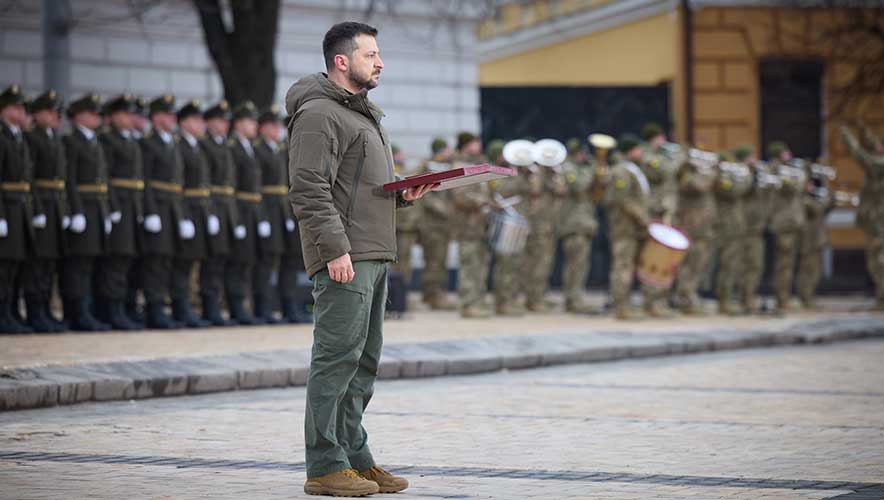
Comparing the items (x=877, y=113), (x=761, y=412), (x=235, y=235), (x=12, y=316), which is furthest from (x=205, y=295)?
(x=877, y=113)

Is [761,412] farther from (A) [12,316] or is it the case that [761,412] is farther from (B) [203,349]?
(A) [12,316]

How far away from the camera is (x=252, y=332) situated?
15.2 metres

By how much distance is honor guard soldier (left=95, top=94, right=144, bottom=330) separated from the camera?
49.6ft

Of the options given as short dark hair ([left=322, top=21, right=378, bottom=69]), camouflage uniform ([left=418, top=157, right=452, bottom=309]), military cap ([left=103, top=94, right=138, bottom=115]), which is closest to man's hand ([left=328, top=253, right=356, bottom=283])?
short dark hair ([left=322, top=21, right=378, bottom=69])

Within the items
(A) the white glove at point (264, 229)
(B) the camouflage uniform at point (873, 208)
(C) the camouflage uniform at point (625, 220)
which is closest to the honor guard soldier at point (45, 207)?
(A) the white glove at point (264, 229)

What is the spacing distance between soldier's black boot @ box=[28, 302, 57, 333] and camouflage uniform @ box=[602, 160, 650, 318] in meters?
6.89

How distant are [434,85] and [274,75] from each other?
7.44 meters

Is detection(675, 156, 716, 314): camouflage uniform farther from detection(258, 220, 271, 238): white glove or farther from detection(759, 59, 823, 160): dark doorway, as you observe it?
detection(759, 59, 823, 160): dark doorway

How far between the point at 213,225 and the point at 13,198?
2.05 metres

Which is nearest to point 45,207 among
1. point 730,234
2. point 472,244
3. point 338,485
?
point 472,244

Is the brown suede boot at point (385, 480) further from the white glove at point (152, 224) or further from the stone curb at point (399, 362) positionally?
the white glove at point (152, 224)

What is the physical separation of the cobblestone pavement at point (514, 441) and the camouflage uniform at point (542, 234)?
25.9 feet

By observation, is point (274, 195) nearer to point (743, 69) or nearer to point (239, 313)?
point (239, 313)

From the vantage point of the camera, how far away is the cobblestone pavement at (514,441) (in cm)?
686
